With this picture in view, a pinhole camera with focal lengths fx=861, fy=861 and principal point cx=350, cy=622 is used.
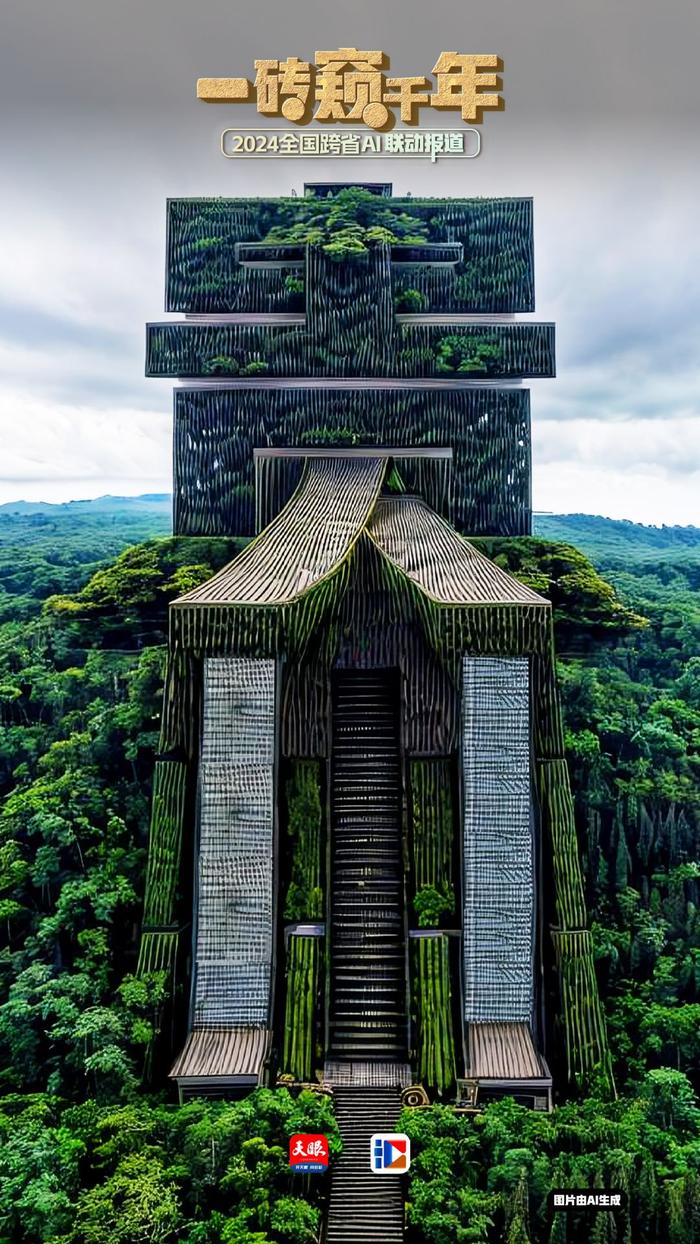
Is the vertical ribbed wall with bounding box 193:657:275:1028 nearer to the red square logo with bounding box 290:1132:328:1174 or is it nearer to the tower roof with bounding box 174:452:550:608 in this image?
the tower roof with bounding box 174:452:550:608

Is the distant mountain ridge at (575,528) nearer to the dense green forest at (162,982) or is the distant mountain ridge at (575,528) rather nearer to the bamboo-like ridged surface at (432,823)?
the dense green forest at (162,982)

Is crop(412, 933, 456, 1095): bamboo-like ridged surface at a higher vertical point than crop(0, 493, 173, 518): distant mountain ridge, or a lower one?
lower

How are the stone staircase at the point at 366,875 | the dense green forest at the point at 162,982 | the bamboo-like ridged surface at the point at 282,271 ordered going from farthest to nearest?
1. the bamboo-like ridged surface at the point at 282,271
2. the stone staircase at the point at 366,875
3. the dense green forest at the point at 162,982

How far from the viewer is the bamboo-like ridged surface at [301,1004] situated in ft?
20.5

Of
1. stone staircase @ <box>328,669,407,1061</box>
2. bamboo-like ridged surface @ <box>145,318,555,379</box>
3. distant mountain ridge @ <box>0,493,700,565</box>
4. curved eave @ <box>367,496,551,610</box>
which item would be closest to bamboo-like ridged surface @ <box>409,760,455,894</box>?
stone staircase @ <box>328,669,407,1061</box>

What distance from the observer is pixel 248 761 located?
6.62m

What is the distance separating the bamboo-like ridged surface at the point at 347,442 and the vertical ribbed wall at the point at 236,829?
11.8 feet

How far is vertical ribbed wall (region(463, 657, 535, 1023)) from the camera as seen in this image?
6398mm

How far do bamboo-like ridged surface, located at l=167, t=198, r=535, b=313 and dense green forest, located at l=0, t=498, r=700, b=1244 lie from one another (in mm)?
2940

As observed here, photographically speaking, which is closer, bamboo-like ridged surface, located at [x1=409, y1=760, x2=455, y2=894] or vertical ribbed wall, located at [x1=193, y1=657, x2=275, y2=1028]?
vertical ribbed wall, located at [x1=193, y1=657, x2=275, y2=1028]

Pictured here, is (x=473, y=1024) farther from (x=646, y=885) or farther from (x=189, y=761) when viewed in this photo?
(x=189, y=761)

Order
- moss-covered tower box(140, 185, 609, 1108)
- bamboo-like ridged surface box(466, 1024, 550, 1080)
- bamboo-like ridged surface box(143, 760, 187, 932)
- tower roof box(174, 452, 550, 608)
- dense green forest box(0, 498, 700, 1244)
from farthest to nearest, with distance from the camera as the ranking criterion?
1. tower roof box(174, 452, 550, 608)
2. bamboo-like ridged surface box(143, 760, 187, 932)
3. moss-covered tower box(140, 185, 609, 1108)
4. bamboo-like ridged surface box(466, 1024, 550, 1080)
5. dense green forest box(0, 498, 700, 1244)

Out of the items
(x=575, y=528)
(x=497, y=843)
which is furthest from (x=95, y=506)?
(x=497, y=843)

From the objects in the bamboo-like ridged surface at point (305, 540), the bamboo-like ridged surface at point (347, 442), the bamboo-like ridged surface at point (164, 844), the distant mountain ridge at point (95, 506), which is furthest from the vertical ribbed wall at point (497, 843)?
the distant mountain ridge at point (95, 506)
